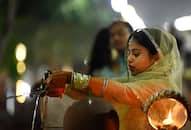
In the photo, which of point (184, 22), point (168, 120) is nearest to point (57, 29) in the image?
point (184, 22)

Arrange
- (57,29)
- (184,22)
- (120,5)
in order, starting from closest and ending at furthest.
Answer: (120,5), (184,22), (57,29)

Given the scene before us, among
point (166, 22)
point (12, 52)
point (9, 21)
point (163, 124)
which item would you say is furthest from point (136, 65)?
point (9, 21)

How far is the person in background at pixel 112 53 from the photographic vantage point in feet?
3.53

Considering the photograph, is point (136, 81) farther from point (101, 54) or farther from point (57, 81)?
point (101, 54)

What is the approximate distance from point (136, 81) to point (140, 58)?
0.16ft

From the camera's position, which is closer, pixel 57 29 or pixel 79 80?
pixel 79 80

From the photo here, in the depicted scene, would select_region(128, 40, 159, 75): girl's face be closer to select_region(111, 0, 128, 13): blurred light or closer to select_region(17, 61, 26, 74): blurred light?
select_region(111, 0, 128, 13): blurred light

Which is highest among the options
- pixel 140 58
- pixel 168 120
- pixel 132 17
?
pixel 132 17

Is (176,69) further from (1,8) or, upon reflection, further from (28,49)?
(28,49)

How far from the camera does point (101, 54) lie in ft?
3.93

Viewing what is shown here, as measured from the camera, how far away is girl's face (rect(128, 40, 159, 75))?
2.95ft

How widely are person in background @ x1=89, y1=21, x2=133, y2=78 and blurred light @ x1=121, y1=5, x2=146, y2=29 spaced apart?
0.12 ft

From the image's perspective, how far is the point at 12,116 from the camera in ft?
3.40

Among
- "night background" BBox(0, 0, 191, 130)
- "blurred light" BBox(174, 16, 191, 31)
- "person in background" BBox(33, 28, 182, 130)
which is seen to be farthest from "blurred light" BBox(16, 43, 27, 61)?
"person in background" BBox(33, 28, 182, 130)
